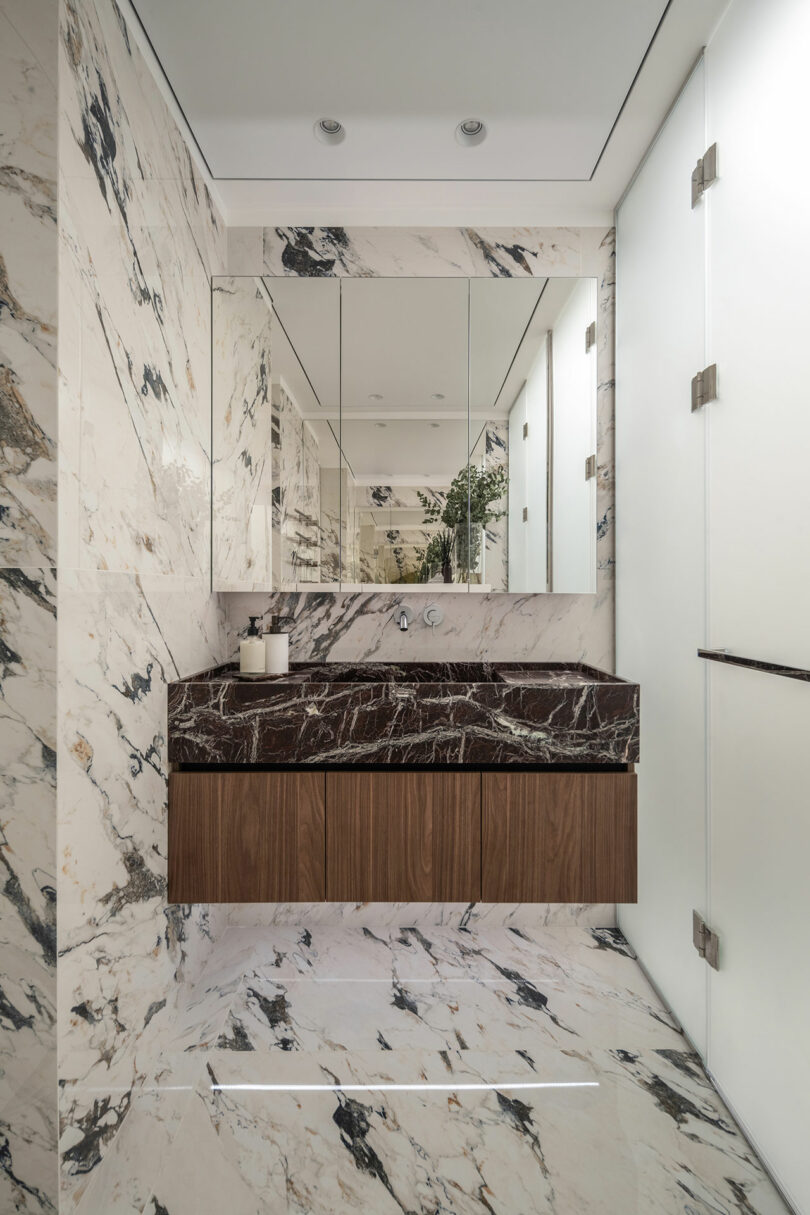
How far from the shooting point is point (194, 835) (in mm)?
1781

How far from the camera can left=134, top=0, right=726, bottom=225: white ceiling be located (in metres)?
1.50

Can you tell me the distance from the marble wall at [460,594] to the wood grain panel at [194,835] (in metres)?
0.68

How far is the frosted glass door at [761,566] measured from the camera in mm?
1194

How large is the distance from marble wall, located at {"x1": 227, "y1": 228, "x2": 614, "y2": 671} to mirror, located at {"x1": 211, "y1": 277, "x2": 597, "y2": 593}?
0.10 metres

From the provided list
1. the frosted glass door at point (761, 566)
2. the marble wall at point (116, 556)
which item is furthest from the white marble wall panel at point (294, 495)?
the frosted glass door at point (761, 566)

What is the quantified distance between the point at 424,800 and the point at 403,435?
1.27 metres

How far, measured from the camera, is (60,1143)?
1172 mm

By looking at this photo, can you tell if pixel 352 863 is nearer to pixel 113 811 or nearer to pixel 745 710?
pixel 113 811

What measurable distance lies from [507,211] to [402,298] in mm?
511

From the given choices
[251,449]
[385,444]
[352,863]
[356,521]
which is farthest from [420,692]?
[251,449]

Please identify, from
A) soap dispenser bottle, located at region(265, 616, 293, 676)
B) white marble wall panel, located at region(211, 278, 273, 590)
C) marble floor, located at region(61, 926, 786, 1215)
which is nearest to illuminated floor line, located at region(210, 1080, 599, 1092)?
marble floor, located at region(61, 926, 786, 1215)

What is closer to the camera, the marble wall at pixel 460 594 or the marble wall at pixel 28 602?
the marble wall at pixel 28 602

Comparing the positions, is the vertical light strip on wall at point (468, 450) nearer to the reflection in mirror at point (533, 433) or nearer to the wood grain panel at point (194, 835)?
the reflection in mirror at point (533, 433)

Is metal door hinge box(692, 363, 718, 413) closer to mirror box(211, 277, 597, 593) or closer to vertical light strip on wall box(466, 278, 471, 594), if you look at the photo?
mirror box(211, 277, 597, 593)
